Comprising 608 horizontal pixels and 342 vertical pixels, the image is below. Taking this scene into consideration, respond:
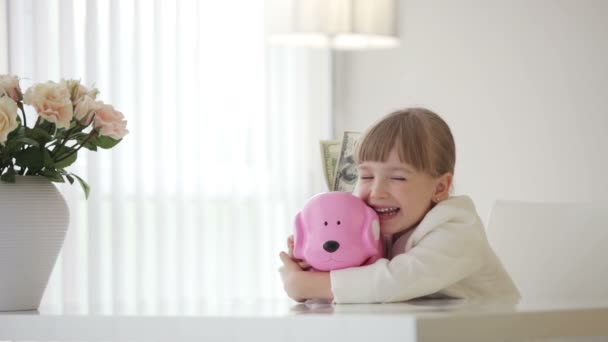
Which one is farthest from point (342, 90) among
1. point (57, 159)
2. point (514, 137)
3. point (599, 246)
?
point (57, 159)

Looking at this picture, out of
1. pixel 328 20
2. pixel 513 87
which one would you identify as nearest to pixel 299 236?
pixel 328 20

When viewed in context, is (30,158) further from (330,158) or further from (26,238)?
(330,158)

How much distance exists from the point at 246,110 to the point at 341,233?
91.6 inches

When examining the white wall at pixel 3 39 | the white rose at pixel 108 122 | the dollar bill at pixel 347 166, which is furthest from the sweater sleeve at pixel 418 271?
the white wall at pixel 3 39

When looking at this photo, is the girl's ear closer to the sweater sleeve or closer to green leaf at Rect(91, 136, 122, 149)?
the sweater sleeve

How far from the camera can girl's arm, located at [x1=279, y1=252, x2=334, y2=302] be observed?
4.66 feet

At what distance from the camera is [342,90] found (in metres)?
3.95

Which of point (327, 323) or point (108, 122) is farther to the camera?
point (108, 122)

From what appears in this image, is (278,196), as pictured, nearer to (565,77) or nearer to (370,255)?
(565,77)

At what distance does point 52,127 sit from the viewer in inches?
62.2

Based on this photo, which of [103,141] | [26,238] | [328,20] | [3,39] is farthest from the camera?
[3,39]

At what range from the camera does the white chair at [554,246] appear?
1903mm

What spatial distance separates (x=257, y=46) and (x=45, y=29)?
2.59 feet

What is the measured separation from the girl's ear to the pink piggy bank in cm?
12
